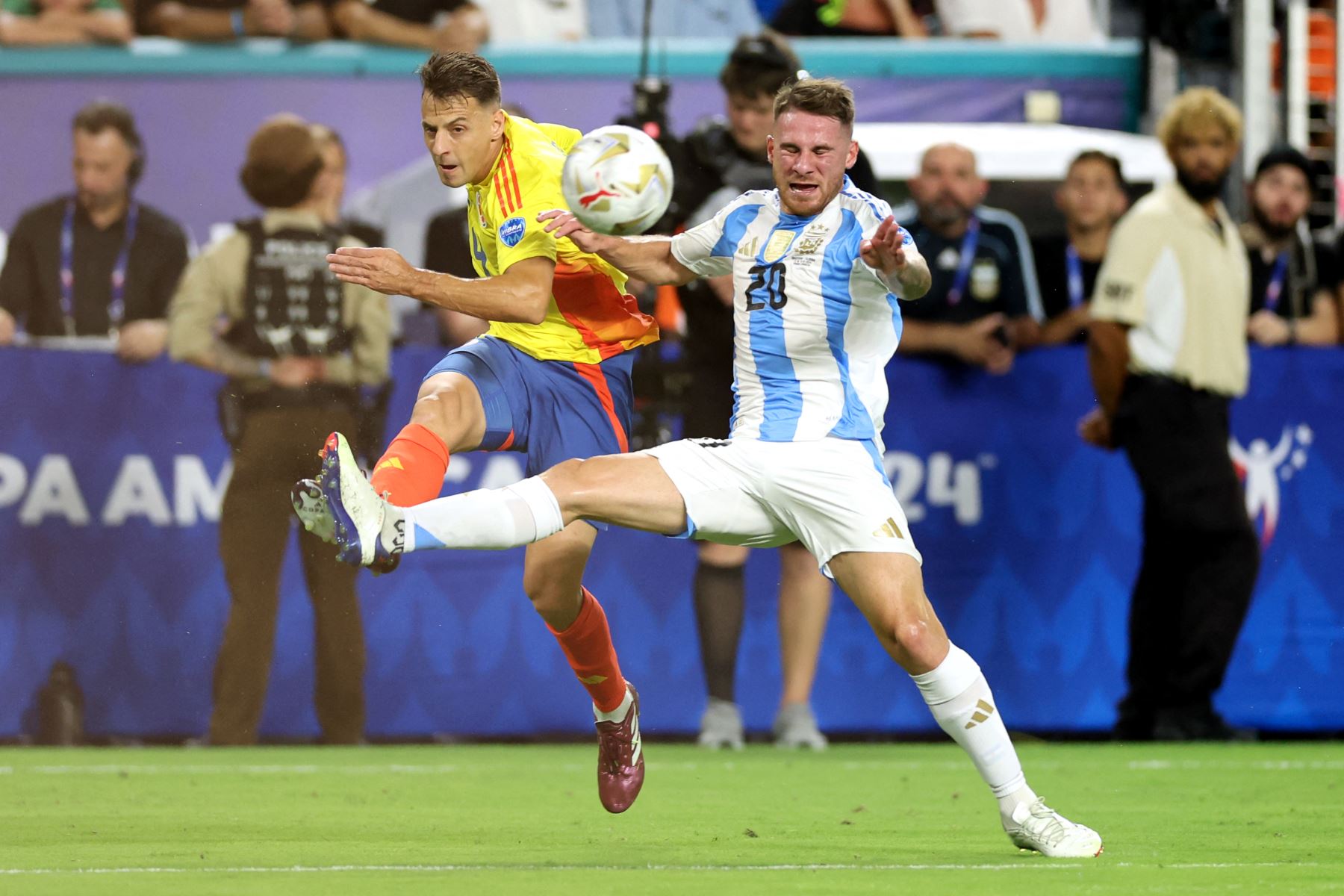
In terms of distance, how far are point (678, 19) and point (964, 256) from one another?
11.6 ft

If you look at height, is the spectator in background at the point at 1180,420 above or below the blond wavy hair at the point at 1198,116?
below

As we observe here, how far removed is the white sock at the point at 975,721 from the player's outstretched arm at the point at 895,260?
997 mm

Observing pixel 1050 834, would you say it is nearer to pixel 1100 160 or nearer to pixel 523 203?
pixel 523 203

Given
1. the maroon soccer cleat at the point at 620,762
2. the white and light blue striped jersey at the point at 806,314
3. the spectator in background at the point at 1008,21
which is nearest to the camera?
the white and light blue striped jersey at the point at 806,314

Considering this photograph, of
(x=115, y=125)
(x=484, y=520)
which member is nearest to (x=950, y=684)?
(x=484, y=520)

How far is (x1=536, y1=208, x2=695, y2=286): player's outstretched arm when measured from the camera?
606 cm

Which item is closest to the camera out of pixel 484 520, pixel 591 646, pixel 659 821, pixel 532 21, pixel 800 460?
pixel 484 520

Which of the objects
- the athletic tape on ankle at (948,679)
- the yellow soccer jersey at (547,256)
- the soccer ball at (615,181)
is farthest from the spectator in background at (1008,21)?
the athletic tape on ankle at (948,679)

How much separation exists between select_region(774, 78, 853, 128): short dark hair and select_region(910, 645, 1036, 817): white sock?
60.3 inches

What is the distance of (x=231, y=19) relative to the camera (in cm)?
1205

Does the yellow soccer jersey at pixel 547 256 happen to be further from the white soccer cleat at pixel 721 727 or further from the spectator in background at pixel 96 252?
the spectator in background at pixel 96 252

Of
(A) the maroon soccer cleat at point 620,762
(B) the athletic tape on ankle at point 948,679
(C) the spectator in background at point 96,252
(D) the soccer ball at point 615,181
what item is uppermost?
(D) the soccer ball at point 615,181

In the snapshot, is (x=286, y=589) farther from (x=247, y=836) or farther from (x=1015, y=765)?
(x=1015, y=765)

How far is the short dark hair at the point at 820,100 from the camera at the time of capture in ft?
19.5
